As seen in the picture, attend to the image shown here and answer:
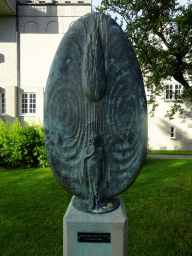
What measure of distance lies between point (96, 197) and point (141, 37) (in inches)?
289

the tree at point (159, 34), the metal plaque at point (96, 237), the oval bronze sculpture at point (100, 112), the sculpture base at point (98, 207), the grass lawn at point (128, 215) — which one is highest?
the tree at point (159, 34)

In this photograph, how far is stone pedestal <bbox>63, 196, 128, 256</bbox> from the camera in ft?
6.89

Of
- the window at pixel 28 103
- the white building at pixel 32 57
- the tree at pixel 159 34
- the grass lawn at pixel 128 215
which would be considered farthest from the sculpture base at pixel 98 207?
the window at pixel 28 103

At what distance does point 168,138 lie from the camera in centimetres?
1540

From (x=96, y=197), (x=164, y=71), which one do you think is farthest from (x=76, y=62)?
Answer: (x=164, y=71)

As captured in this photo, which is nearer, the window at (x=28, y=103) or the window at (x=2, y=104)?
the window at (x=2, y=104)

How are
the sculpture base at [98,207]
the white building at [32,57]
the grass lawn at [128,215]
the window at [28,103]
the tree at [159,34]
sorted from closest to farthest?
the sculpture base at [98,207] → the grass lawn at [128,215] → the tree at [159,34] → the white building at [32,57] → the window at [28,103]

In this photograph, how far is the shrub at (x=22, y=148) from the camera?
8633mm

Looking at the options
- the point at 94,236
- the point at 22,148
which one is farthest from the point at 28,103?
the point at 94,236

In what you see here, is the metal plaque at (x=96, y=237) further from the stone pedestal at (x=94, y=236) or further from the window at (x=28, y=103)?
the window at (x=28, y=103)

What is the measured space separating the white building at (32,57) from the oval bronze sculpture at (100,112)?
13632 mm

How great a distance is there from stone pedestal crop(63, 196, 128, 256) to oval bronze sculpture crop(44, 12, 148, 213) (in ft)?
0.51

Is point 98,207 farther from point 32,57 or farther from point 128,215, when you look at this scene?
point 32,57

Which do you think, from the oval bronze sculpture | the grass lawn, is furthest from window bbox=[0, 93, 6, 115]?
the oval bronze sculpture
